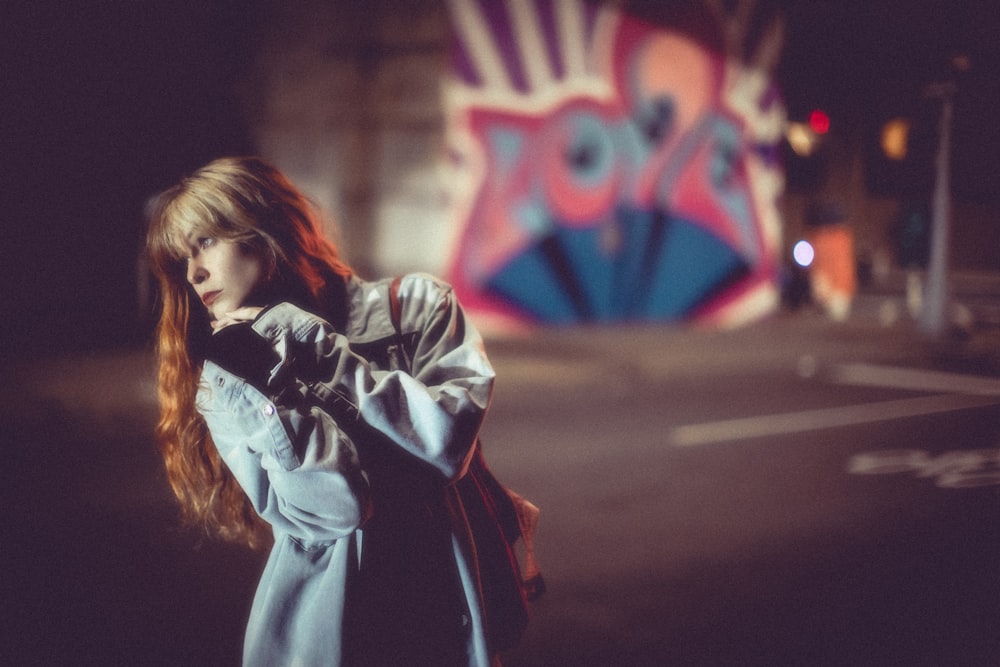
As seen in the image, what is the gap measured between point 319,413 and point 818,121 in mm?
13064

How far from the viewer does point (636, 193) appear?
15883 mm

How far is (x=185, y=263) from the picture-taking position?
1787 mm

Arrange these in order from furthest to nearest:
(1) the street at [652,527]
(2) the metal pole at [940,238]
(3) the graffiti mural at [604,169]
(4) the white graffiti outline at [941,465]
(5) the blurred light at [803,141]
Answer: (5) the blurred light at [803,141]
(2) the metal pole at [940,238]
(3) the graffiti mural at [604,169]
(4) the white graffiti outline at [941,465]
(1) the street at [652,527]

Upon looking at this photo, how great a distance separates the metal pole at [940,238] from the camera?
14.1m

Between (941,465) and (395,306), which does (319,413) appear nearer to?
(395,306)

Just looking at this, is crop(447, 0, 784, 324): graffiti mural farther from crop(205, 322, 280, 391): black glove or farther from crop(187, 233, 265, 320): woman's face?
crop(205, 322, 280, 391): black glove

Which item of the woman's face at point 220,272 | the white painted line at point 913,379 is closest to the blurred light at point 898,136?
the white painted line at point 913,379

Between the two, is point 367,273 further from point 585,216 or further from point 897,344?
point 897,344

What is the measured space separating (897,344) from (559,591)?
36.8ft

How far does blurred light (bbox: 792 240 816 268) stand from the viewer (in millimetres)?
14234

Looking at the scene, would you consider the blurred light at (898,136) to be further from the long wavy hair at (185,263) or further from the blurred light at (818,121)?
the long wavy hair at (185,263)

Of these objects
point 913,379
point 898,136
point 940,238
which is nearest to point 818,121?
point 898,136

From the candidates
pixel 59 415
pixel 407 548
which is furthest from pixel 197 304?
pixel 59 415

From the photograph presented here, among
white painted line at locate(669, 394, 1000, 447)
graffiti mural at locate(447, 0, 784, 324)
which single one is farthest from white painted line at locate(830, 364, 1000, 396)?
graffiti mural at locate(447, 0, 784, 324)
